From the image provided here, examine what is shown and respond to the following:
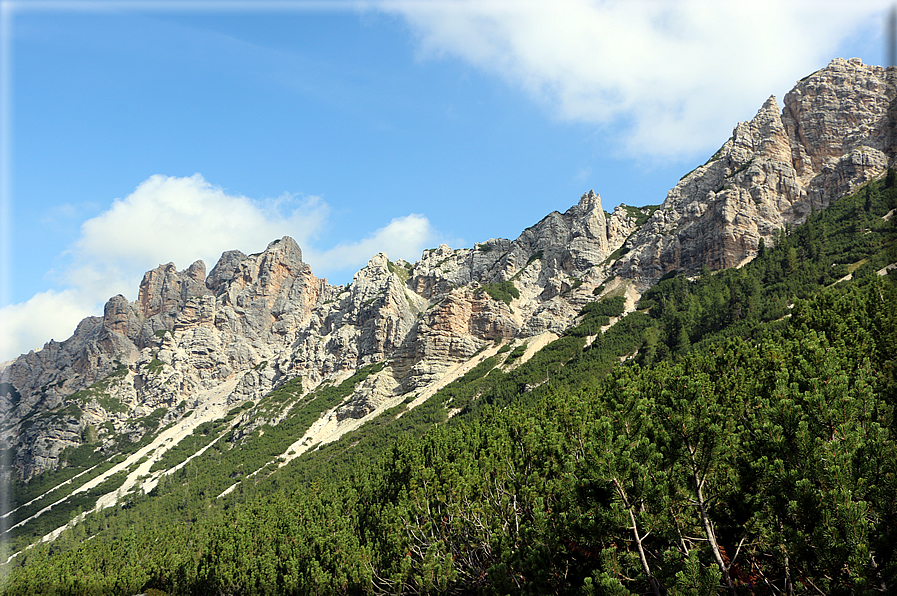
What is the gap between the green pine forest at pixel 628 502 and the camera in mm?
11883

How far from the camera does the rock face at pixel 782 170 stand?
501ft

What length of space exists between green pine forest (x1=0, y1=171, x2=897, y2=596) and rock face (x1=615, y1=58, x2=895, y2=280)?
437 feet

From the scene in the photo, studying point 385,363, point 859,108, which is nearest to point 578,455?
point 385,363

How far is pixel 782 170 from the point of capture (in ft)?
525

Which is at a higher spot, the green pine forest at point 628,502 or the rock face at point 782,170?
the rock face at point 782,170

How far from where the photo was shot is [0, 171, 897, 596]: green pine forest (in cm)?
1188

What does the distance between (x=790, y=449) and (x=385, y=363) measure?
190227 millimetres

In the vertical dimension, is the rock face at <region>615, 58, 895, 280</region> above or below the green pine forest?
above

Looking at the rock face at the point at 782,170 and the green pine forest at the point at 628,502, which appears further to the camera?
the rock face at the point at 782,170

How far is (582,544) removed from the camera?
1535 centimetres

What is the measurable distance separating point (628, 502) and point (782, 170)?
7184 inches

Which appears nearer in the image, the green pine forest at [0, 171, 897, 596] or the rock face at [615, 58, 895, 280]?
the green pine forest at [0, 171, 897, 596]

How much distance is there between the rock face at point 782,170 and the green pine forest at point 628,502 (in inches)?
5241

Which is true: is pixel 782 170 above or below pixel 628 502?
above
